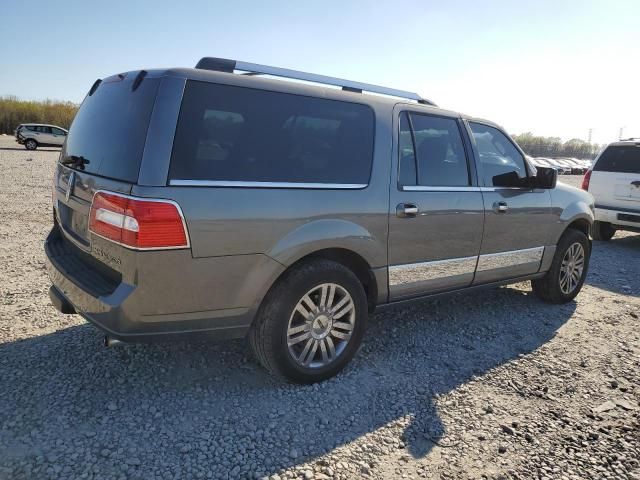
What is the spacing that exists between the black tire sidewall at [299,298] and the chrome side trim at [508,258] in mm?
1398

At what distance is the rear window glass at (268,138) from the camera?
2602mm

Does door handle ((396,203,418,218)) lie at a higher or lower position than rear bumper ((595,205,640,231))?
higher

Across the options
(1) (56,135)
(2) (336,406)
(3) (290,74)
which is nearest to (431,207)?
(3) (290,74)

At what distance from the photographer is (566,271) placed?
516 centimetres

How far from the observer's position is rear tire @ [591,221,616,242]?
929 cm

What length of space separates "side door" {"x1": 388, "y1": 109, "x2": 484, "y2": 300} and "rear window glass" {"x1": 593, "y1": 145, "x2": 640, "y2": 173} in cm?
613

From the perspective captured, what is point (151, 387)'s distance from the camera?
3098mm

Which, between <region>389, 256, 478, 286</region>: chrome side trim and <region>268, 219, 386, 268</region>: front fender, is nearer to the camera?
<region>268, 219, 386, 268</region>: front fender

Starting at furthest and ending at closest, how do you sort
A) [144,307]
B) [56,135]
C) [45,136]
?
[56,135] → [45,136] → [144,307]

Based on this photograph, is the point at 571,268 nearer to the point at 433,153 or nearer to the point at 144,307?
the point at 433,153

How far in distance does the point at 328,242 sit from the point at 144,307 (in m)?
1.16

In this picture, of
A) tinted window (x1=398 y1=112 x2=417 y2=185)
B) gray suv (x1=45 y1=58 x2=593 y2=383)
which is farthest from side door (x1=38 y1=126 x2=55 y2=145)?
tinted window (x1=398 y1=112 x2=417 y2=185)

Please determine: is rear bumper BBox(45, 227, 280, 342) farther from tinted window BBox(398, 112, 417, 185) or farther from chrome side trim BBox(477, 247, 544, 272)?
chrome side trim BBox(477, 247, 544, 272)

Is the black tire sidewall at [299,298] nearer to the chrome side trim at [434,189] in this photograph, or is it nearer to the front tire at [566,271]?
the chrome side trim at [434,189]
